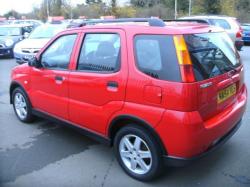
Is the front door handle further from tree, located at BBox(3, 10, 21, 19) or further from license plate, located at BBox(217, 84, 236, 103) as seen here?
tree, located at BBox(3, 10, 21, 19)

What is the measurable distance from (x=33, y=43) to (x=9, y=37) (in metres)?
3.75

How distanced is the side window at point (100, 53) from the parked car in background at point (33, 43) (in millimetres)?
7992

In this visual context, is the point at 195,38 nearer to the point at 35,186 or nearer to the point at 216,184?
the point at 216,184

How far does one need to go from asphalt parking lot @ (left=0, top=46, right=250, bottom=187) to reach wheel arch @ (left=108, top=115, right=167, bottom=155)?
0.43 meters

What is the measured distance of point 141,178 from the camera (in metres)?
3.73

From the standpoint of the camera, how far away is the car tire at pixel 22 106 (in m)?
5.51

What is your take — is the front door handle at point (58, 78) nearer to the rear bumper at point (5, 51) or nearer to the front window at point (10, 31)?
the rear bumper at point (5, 51)

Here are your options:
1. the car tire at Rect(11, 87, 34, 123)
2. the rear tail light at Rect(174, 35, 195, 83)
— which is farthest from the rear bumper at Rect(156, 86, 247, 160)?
the car tire at Rect(11, 87, 34, 123)

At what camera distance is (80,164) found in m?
4.17

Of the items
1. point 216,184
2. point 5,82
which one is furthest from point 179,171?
point 5,82

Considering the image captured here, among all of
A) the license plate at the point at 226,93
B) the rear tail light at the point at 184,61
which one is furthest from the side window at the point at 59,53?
the license plate at the point at 226,93

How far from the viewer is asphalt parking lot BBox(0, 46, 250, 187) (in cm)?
375

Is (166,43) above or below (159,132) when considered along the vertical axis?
above

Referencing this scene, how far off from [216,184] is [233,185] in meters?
0.17
